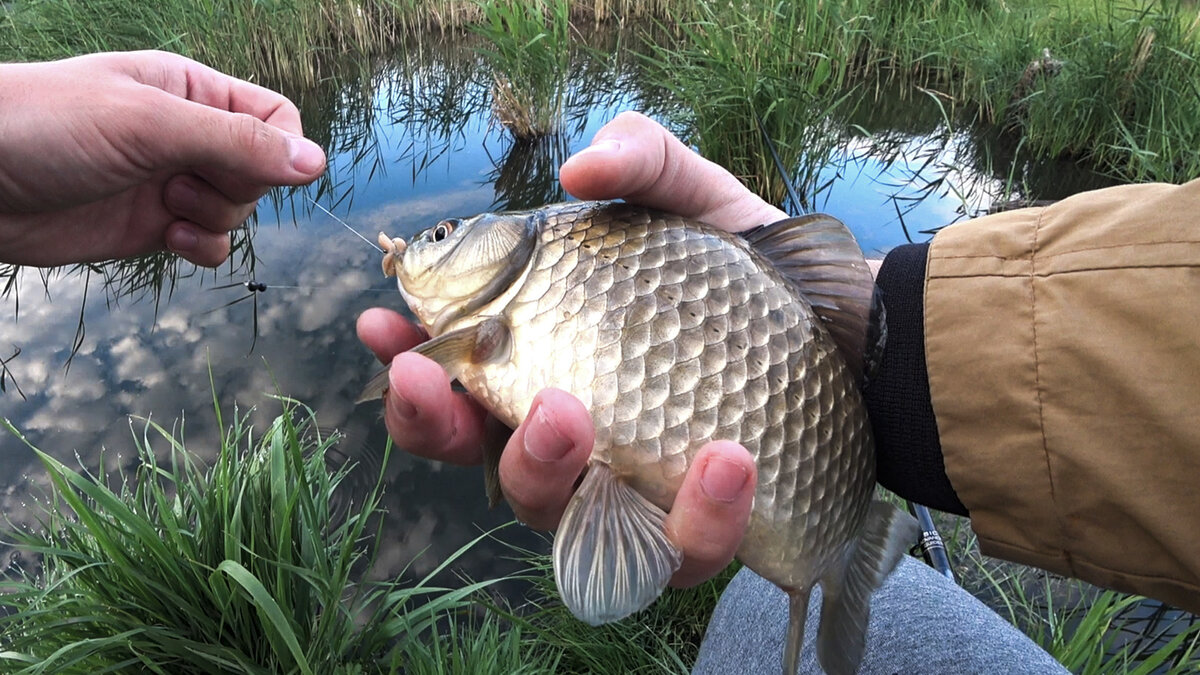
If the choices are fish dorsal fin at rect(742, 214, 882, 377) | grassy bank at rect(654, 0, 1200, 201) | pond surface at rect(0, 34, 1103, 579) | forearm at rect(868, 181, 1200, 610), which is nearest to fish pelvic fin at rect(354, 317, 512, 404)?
fish dorsal fin at rect(742, 214, 882, 377)

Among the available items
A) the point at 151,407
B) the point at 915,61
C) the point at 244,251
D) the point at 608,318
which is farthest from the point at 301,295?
the point at 915,61

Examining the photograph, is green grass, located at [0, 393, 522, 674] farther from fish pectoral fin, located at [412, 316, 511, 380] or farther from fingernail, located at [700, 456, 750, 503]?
fingernail, located at [700, 456, 750, 503]

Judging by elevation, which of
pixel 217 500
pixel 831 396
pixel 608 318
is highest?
pixel 608 318

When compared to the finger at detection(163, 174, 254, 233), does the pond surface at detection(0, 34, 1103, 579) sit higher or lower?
lower

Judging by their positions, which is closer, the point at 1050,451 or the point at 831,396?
the point at 1050,451

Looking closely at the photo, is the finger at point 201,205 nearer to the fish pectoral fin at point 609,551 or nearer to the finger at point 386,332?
the finger at point 386,332

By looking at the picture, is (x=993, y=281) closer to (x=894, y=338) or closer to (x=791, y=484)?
(x=894, y=338)
